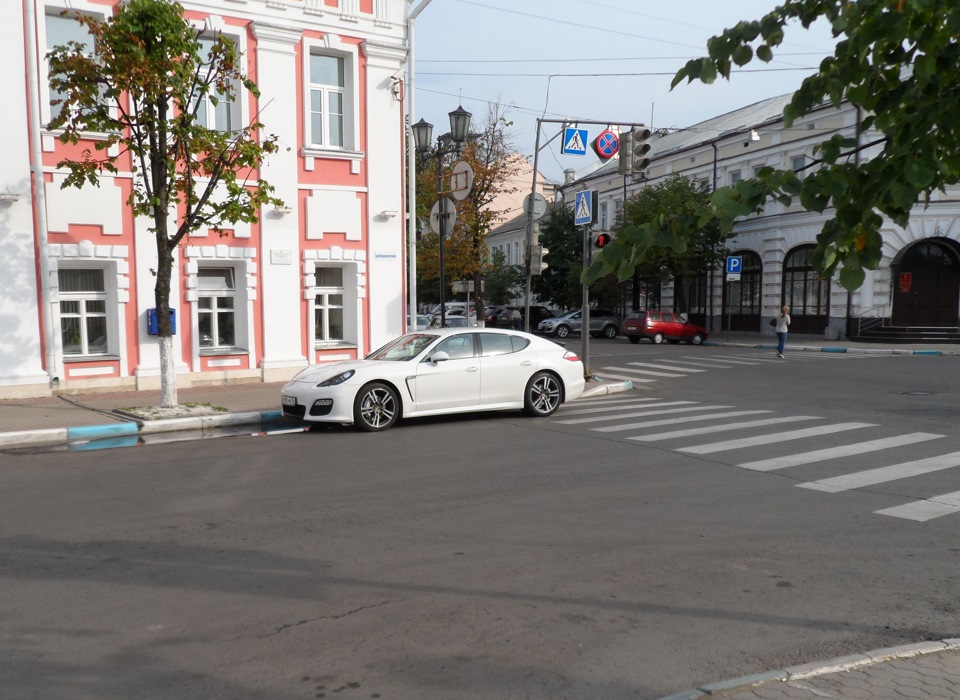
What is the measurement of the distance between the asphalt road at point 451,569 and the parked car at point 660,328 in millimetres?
25089

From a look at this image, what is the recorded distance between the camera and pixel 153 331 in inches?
627

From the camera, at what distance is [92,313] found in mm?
15742

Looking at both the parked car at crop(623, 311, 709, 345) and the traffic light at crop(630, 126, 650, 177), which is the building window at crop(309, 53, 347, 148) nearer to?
the traffic light at crop(630, 126, 650, 177)

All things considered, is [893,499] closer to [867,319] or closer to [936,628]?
[936,628]

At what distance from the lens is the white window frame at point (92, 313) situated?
15.4m

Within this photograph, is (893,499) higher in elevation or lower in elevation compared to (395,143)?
lower

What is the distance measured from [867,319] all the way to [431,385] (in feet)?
90.3

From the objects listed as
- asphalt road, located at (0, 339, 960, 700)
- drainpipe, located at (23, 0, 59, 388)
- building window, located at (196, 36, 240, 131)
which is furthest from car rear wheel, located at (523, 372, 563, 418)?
drainpipe, located at (23, 0, 59, 388)

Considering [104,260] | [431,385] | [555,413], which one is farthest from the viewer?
[104,260]

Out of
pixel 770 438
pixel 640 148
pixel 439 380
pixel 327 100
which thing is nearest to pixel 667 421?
pixel 770 438

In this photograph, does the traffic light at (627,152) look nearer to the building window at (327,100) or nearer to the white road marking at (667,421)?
the white road marking at (667,421)

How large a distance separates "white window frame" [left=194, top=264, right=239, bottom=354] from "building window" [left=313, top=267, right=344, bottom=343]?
1.70 meters

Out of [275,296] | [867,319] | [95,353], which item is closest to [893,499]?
[275,296]

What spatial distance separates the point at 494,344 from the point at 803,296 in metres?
29.1
